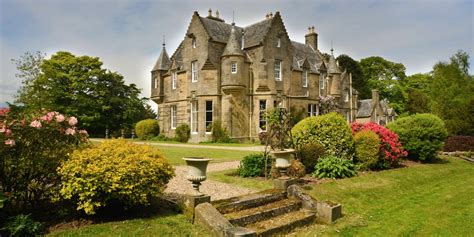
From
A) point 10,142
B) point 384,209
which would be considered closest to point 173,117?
point 384,209

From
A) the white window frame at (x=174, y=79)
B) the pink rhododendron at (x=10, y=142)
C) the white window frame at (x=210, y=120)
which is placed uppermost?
the white window frame at (x=174, y=79)

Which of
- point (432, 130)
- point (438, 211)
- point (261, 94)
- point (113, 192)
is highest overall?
point (261, 94)

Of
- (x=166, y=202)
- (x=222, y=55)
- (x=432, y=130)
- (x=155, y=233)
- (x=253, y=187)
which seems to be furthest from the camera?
(x=222, y=55)

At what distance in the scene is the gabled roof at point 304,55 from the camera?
31.5 metres

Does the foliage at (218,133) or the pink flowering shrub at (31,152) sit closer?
the pink flowering shrub at (31,152)

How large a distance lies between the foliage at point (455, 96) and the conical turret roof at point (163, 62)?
25.9 m

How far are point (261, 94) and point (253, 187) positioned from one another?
1862 cm

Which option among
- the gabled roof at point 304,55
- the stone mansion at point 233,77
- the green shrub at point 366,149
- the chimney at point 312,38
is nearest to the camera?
the green shrub at point 366,149

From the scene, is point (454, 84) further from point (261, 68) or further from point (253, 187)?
point (253, 187)

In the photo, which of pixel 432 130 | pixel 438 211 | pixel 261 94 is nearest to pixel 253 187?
pixel 438 211

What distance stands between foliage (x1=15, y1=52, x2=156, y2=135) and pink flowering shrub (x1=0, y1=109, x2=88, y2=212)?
3533cm

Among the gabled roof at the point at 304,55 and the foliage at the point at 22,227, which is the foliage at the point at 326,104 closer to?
the gabled roof at the point at 304,55

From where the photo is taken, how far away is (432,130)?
15727 mm

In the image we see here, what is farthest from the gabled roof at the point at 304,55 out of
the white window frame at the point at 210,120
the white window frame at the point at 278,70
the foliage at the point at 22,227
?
the foliage at the point at 22,227
